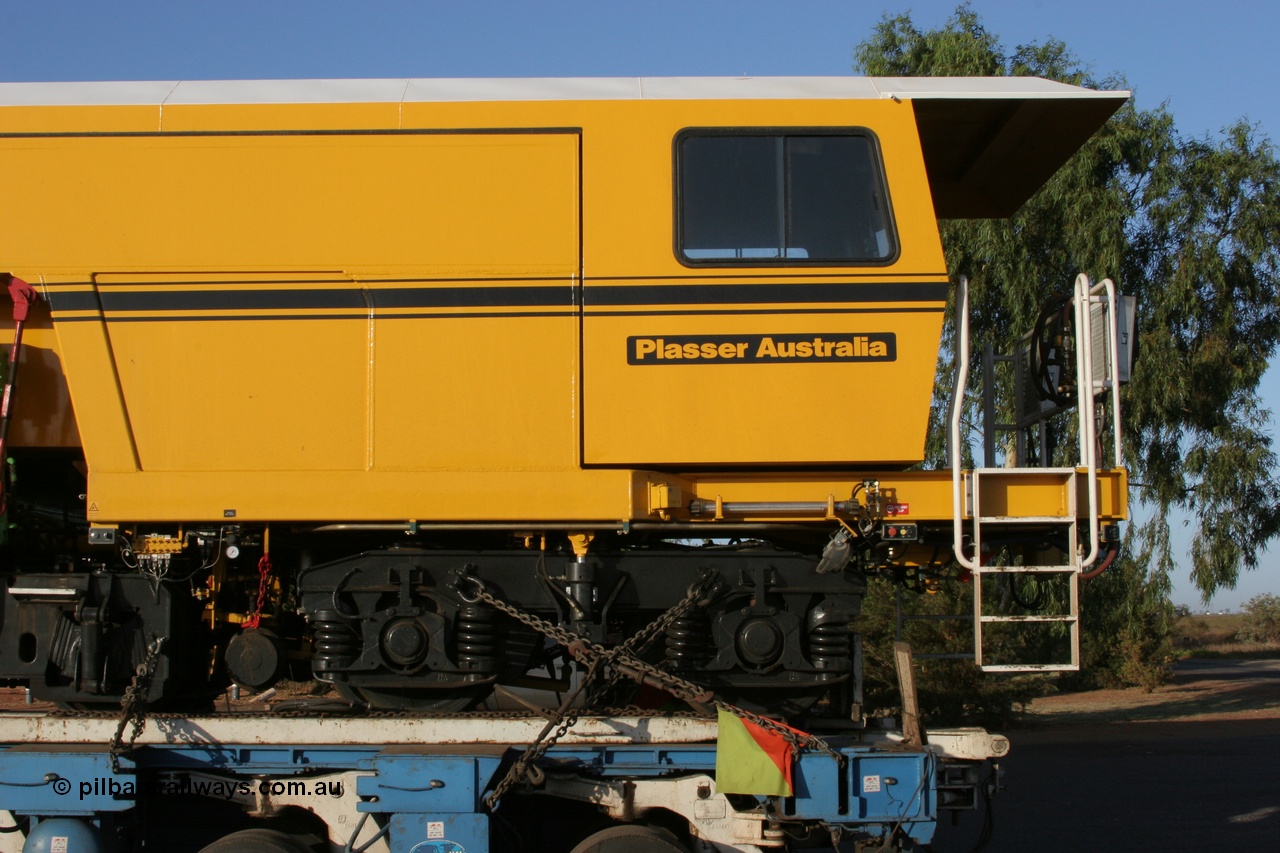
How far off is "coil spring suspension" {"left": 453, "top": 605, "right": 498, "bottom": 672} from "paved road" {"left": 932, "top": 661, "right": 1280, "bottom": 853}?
4.85 meters

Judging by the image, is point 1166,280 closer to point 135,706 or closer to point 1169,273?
point 1169,273

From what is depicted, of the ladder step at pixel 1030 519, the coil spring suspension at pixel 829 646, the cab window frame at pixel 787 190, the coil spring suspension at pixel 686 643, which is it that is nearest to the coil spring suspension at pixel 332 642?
the coil spring suspension at pixel 686 643

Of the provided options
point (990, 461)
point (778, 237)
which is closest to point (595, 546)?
point (778, 237)

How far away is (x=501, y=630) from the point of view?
5.13 m

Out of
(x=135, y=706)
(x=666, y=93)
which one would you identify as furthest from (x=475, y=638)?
(x=666, y=93)

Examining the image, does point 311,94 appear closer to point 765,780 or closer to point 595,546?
point 595,546

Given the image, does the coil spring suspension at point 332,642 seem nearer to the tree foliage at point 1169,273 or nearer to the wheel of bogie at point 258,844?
the wheel of bogie at point 258,844

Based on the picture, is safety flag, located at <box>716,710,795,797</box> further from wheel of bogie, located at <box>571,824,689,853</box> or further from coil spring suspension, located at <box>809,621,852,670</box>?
coil spring suspension, located at <box>809,621,852,670</box>

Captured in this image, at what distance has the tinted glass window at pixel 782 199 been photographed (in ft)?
16.7

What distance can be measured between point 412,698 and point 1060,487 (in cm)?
340

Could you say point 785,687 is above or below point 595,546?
below

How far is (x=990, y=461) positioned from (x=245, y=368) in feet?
13.5

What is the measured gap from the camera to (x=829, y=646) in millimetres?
5105

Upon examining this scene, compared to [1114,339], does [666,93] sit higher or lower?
higher
